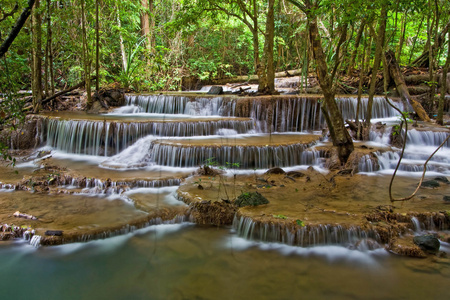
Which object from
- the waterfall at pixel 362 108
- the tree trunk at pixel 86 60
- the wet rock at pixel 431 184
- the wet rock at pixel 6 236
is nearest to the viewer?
the wet rock at pixel 6 236

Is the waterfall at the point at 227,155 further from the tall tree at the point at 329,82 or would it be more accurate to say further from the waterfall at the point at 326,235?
the waterfall at the point at 326,235

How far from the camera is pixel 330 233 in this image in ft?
15.8

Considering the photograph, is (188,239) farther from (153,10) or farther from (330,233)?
(153,10)

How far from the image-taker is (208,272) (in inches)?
169

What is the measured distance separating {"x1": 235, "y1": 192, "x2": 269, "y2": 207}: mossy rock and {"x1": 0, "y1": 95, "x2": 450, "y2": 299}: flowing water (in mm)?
416

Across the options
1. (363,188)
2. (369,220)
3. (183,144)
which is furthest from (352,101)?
(369,220)

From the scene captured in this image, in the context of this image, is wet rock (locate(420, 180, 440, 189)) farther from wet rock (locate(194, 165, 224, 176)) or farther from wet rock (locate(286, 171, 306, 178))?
wet rock (locate(194, 165, 224, 176))

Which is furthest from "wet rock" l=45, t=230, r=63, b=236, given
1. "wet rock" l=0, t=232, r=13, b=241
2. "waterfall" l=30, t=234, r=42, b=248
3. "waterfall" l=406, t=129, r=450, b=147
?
"waterfall" l=406, t=129, r=450, b=147

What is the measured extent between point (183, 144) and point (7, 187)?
13.1 feet

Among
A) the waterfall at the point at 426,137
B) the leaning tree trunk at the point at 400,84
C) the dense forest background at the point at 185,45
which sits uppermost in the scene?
the dense forest background at the point at 185,45

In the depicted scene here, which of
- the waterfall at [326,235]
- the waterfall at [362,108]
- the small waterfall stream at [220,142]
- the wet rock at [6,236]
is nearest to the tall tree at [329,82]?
the small waterfall stream at [220,142]

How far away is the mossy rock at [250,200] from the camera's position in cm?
566

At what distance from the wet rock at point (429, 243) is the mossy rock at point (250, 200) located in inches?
93.5

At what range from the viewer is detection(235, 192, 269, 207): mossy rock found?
5660 millimetres
